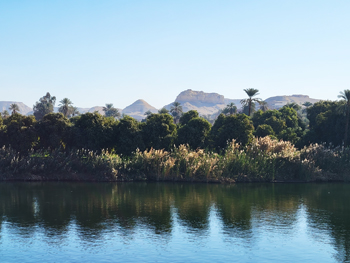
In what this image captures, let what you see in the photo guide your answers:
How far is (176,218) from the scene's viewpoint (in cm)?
3669

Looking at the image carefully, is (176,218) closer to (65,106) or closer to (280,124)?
(280,124)

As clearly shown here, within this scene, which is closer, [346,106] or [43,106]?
[346,106]

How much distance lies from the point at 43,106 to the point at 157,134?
106701mm

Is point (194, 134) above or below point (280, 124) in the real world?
below

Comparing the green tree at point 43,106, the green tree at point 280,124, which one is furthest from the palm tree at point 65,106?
the green tree at point 280,124

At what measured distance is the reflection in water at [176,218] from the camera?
93.0 feet

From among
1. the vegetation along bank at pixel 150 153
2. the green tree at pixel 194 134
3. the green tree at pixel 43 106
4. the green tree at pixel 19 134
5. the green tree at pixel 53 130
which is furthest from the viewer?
the green tree at pixel 43 106

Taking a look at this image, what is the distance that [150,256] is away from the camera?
26047 millimetres

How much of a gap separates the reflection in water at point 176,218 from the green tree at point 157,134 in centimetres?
1015

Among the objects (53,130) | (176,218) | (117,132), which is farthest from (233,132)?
(176,218)

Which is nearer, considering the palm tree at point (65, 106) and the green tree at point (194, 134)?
the green tree at point (194, 134)

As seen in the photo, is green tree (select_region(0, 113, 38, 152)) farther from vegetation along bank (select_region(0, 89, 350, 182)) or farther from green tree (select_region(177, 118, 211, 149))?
green tree (select_region(177, 118, 211, 149))

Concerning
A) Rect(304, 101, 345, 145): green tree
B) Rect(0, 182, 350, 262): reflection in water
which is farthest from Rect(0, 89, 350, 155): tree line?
Rect(0, 182, 350, 262): reflection in water

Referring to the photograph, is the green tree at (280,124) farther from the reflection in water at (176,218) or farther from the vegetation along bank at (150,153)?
the reflection in water at (176,218)
